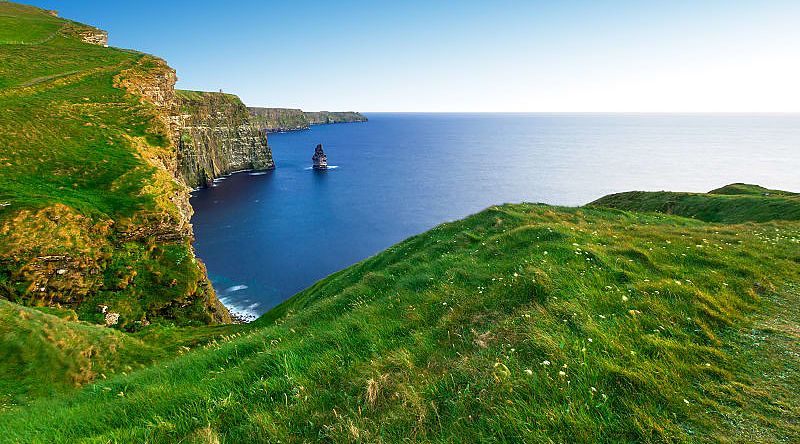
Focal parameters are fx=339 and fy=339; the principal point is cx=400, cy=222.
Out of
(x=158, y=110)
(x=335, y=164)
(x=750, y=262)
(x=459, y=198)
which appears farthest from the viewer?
(x=335, y=164)

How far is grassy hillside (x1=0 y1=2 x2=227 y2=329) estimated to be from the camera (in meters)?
26.0

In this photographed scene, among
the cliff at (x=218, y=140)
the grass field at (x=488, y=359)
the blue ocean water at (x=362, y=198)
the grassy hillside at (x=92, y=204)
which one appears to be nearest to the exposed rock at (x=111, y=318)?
the grassy hillside at (x=92, y=204)

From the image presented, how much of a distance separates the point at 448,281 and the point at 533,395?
24.6 ft

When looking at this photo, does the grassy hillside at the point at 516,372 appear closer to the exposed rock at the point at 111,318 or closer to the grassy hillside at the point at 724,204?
the exposed rock at the point at 111,318

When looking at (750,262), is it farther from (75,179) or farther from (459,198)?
(459,198)

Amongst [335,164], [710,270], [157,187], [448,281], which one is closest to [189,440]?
[448,281]

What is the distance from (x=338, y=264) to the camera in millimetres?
74625

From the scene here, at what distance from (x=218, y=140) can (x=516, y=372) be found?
17862cm

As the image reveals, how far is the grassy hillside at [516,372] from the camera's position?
4.89 meters

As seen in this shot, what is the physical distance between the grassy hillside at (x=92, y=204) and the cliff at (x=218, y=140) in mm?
88669

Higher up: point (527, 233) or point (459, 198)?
point (527, 233)

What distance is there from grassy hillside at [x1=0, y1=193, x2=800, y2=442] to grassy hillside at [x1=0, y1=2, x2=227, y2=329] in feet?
77.8

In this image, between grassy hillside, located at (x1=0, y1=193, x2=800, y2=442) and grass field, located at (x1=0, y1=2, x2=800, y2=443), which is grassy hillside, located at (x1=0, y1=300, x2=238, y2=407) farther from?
grassy hillside, located at (x1=0, y1=193, x2=800, y2=442)

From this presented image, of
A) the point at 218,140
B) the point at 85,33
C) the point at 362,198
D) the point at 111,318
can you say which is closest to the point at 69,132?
the point at 111,318
